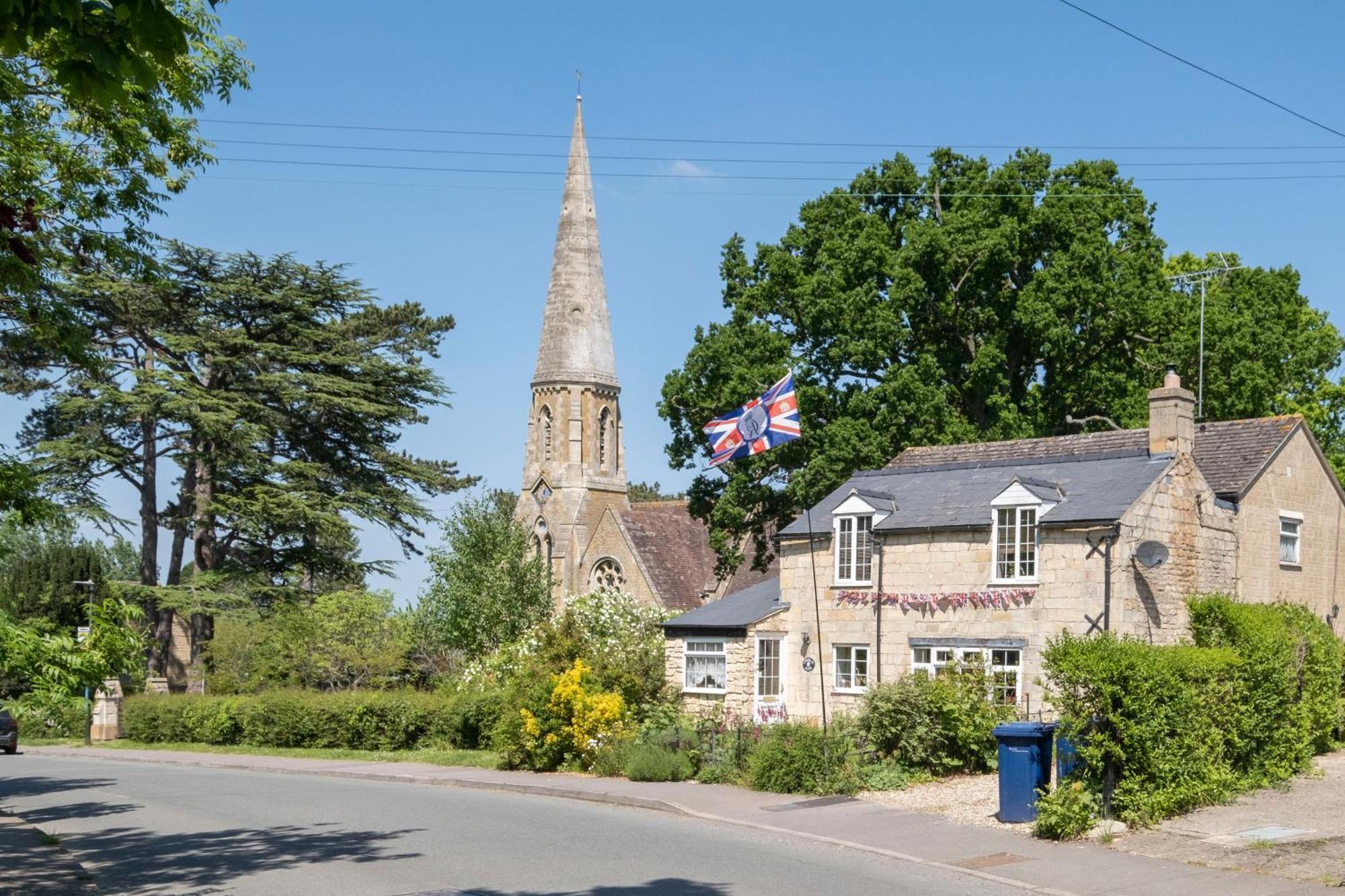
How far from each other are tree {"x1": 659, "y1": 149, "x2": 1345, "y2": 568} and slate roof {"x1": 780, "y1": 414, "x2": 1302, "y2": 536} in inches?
304

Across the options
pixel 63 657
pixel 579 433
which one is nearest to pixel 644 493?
pixel 579 433

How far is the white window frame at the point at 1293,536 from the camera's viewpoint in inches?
1133

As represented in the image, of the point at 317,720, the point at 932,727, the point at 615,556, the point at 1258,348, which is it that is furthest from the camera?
the point at 615,556

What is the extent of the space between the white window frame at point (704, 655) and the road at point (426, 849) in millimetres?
7330

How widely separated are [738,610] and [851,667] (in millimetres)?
3488

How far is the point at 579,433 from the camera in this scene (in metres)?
63.3

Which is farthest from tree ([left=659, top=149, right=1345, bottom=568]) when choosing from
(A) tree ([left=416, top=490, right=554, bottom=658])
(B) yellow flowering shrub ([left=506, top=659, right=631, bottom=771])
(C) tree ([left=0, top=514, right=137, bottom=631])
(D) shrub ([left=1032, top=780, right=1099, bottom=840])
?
(C) tree ([left=0, top=514, right=137, bottom=631])

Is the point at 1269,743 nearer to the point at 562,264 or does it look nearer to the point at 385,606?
the point at 385,606

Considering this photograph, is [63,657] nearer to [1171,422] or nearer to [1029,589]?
[1029,589]

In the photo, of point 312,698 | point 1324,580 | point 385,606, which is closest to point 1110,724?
point 1324,580

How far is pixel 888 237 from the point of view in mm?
42938

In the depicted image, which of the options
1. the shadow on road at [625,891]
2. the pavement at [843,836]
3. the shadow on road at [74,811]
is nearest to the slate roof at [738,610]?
the pavement at [843,836]

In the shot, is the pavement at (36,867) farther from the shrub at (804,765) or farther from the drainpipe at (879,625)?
the drainpipe at (879,625)

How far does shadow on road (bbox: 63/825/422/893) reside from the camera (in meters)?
13.8
